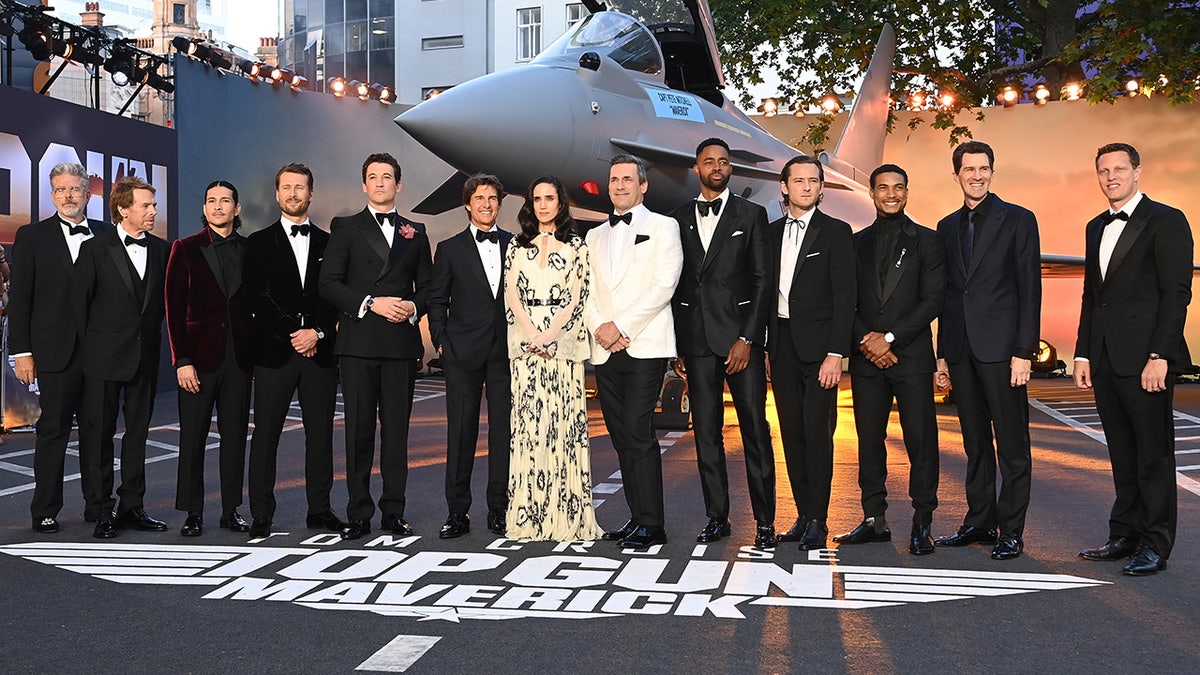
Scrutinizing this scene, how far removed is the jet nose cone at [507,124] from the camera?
7.59 m

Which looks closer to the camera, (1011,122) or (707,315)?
(707,315)

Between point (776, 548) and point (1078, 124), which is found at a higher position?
point (1078, 124)

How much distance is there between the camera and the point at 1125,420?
449cm

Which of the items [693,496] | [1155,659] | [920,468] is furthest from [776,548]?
[1155,659]

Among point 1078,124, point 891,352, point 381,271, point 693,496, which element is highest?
point 1078,124

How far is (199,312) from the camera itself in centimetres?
487

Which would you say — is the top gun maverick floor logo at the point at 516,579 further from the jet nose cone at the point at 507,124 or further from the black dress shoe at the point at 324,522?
the jet nose cone at the point at 507,124

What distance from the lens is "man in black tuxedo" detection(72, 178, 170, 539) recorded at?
5.02 metres

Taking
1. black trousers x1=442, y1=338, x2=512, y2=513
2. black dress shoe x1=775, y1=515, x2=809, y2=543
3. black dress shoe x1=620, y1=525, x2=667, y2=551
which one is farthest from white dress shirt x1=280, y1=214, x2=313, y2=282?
black dress shoe x1=775, y1=515, x2=809, y2=543

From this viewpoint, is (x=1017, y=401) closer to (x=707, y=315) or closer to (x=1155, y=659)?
(x=707, y=315)

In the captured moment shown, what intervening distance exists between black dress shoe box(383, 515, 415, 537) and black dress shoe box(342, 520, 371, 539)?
105 millimetres

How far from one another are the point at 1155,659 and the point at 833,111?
1657cm

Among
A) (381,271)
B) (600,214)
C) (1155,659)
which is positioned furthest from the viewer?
(600,214)

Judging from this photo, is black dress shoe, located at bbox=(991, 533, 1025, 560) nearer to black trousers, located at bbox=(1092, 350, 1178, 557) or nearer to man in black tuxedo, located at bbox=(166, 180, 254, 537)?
black trousers, located at bbox=(1092, 350, 1178, 557)
